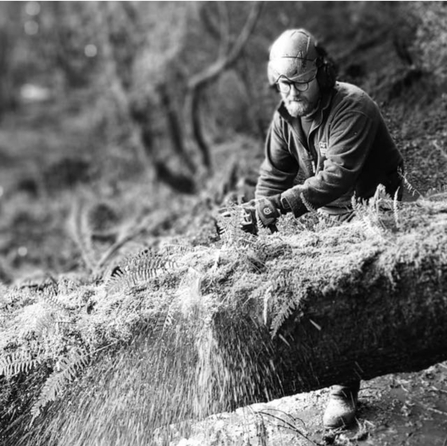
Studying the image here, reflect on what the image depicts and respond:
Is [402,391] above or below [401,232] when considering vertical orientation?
below

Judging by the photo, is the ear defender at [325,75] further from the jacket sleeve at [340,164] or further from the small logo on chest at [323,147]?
the small logo on chest at [323,147]

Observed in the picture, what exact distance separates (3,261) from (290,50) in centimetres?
1028

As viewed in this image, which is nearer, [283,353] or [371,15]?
[283,353]

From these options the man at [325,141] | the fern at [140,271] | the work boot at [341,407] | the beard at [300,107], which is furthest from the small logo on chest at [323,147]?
the work boot at [341,407]

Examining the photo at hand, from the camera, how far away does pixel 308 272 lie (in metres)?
2.91

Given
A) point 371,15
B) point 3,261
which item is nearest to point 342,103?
point 371,15

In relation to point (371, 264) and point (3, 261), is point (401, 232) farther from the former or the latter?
point (3, 261)

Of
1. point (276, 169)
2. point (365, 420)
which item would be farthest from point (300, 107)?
point (365, 420)

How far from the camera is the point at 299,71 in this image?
387 centimetres

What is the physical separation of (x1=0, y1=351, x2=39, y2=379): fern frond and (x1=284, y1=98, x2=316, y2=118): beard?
2.27 m

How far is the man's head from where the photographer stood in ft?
12.7

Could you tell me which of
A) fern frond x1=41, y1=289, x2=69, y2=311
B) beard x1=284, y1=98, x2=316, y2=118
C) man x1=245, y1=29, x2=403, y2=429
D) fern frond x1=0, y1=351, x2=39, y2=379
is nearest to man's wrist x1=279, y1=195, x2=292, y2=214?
man x1=245, y1=29, x2=403, y2=429

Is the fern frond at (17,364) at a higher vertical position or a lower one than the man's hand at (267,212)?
lower

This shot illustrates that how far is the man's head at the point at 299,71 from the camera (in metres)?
3.87
